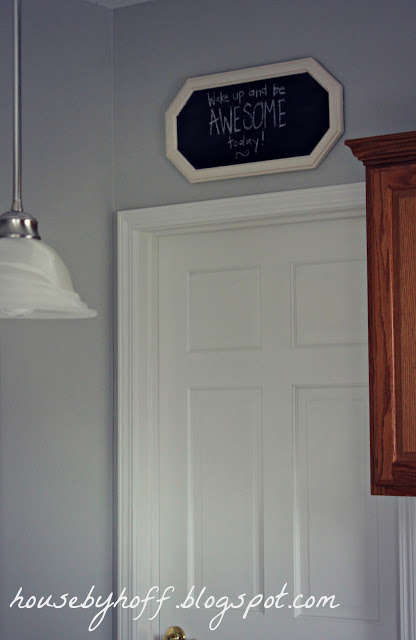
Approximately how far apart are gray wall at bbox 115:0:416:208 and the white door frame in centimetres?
7

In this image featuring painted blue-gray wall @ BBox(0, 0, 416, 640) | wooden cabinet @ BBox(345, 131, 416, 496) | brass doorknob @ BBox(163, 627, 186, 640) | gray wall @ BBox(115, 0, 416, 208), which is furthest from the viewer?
brass doorknob @ BBox(163, 627, 186, 640)

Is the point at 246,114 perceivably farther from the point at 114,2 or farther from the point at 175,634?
the point at 175,634

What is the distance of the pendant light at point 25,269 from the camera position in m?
1.31

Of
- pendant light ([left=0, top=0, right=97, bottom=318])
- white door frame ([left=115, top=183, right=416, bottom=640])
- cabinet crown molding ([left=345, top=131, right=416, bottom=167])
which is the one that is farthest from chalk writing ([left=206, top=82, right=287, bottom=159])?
pendant light ([left=0, top=0, right=97, bottom=318])

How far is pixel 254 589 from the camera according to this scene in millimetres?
2617

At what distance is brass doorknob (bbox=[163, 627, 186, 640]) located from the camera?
2.68m

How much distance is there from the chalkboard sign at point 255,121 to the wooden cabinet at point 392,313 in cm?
46

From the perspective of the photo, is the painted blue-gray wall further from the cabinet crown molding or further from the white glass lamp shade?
the white glass lamp shade

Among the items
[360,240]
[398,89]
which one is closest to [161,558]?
[360,240]

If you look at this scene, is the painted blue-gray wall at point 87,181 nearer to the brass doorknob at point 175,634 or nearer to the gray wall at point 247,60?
the gray wall at point 247,60

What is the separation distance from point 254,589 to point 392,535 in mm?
463

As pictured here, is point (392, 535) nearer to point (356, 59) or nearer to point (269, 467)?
point (269, 467)

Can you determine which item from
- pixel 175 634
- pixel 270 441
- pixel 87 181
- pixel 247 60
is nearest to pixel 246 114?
pixel 247 60

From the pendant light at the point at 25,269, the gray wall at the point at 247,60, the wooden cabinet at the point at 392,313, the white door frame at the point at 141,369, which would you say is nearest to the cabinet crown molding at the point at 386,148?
the wooden cabinet at the point at 392,313
